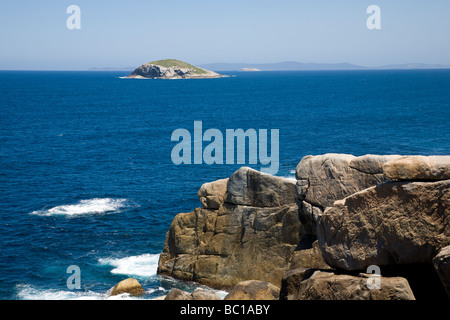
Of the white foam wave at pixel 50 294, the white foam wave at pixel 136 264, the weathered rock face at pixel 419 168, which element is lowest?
the white foam wave at pixel 50 294

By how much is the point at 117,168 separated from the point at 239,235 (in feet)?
139

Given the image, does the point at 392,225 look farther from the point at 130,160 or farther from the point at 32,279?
the point at 130,160

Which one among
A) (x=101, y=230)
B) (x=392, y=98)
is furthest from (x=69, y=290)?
(x=392, y=98)

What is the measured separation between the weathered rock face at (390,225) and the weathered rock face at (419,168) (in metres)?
0.27

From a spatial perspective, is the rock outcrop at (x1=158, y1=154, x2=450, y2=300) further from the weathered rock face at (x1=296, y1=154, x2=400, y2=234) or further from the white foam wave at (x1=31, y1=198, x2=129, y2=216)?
the white foam wave at (x1=31, y1=198, x2=129, y2=216)

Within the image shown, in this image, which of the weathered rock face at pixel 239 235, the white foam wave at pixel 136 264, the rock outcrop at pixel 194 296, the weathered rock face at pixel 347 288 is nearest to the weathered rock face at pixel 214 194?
the weathered rock face at pixel 239 235

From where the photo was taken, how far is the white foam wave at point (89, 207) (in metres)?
50.0

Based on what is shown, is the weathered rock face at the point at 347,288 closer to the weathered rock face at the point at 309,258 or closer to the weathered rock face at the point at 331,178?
the weathered rock face at the point at 331,178

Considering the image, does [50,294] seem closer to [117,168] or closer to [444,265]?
[444,265]

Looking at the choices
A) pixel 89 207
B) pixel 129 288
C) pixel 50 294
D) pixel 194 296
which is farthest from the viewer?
pixel 89 207

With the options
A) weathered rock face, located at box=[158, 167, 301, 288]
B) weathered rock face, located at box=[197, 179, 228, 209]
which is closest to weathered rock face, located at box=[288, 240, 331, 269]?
weathered rock face, located at box=[158, 167, 301, 288]

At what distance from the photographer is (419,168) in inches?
645

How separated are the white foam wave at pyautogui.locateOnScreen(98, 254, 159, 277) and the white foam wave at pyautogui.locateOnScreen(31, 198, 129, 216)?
42.7 ft

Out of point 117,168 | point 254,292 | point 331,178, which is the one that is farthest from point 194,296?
point 117,168
